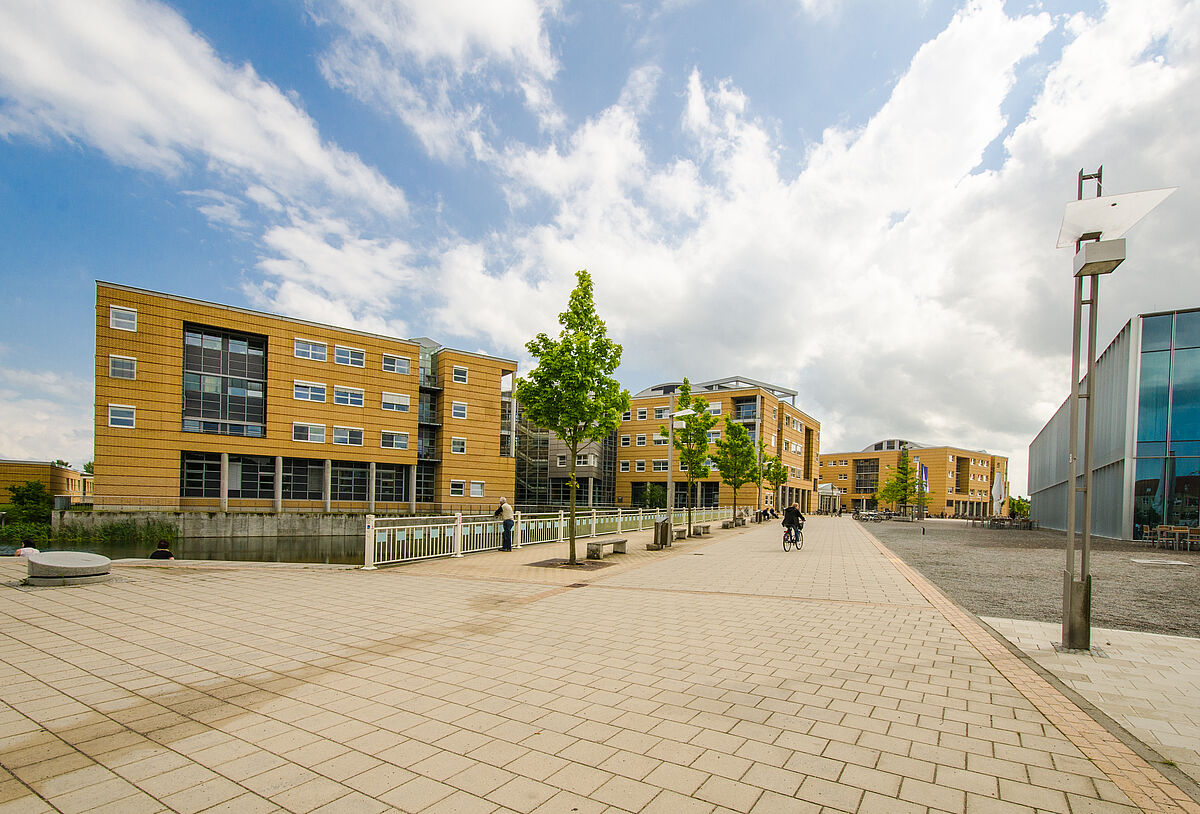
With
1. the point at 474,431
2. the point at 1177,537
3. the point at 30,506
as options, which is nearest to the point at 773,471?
the point at 474,431

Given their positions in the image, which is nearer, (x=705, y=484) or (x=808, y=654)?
(x=808, y=654)

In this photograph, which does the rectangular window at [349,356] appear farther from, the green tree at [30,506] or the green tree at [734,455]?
the green tree at [734,455]

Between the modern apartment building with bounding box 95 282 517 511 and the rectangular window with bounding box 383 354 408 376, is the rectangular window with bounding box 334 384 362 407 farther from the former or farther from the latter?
the rectangular window with bounding box 383 354 408 376

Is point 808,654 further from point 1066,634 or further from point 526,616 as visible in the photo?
point 526,616

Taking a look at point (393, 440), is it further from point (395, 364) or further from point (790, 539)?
point (790, 539)

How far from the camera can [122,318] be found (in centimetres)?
3781

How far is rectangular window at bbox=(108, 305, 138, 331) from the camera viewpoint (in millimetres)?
37438

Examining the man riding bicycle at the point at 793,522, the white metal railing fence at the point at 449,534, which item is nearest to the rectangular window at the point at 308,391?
the white metal railing fence at the point at 449,534

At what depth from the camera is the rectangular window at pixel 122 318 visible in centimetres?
3744

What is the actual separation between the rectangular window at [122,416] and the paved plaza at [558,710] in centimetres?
3615

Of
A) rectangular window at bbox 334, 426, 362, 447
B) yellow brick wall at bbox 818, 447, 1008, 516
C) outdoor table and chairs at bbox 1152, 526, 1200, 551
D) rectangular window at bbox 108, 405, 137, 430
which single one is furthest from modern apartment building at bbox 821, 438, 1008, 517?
rectangular window at bbox 108, 405, 137, 430

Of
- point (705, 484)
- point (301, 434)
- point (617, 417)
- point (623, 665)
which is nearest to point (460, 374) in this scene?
point (301, 434)

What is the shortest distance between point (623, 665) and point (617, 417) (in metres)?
9.95

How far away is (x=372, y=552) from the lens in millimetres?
12781
